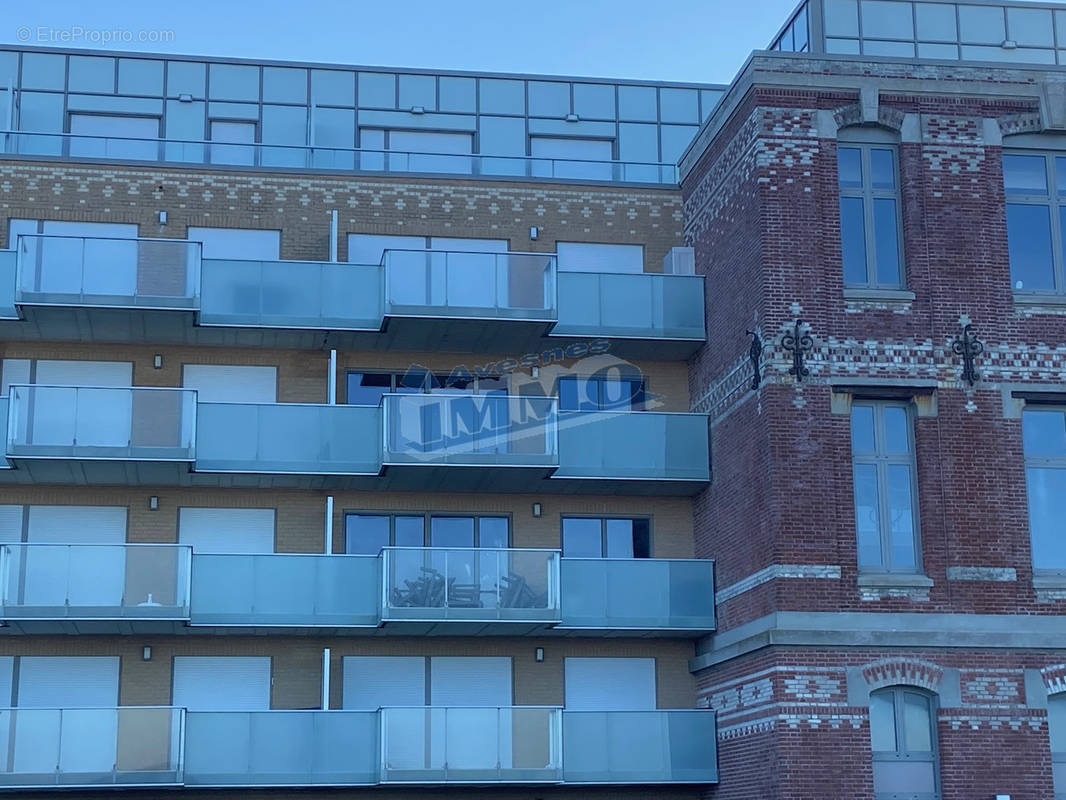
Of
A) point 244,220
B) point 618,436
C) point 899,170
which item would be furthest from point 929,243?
point 244,220

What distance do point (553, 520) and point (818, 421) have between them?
5.71 m

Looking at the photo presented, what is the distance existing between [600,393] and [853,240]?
18.0 feet

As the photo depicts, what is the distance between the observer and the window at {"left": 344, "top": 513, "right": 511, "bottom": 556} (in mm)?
26781

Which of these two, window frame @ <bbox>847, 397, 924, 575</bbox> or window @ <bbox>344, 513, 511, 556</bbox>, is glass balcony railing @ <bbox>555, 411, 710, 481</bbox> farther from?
window frame @ <bbox>847, 397, 924, 575</bbox>

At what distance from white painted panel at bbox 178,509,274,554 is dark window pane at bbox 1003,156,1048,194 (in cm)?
1282

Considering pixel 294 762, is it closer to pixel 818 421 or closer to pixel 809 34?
pixel 818 421

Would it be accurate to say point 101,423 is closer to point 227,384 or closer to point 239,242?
point 227,384

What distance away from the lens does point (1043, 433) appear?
2392 cm

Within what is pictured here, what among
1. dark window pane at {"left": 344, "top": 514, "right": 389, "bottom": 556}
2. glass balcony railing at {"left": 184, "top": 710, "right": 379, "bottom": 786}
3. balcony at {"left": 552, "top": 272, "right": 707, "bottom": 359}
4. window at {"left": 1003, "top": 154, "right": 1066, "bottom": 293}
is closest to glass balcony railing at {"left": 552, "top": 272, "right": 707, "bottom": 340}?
balcony at {"left": 552, "top": 272, "right": 707, "bottom": 359}

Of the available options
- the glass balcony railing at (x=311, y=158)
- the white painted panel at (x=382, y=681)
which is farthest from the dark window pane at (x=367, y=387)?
the white painted panel at (x=382, y=681)

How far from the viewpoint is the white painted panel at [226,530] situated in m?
26.4

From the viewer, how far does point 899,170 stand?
2445 cm

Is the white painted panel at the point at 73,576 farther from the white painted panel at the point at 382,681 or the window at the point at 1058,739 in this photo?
the window at the point at 1058,739

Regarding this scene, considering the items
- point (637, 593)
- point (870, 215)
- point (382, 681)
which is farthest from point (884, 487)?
point (382, 681)
